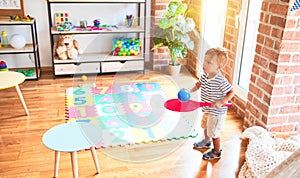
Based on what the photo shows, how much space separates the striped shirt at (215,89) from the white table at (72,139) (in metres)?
0.75

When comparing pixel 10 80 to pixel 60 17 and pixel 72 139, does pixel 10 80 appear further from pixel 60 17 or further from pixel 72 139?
pixel 60 17

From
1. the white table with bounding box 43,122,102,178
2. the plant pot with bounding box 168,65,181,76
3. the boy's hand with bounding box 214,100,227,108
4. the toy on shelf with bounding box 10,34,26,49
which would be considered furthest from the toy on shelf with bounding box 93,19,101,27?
the boy's hand with bounding box 214,100,227,108

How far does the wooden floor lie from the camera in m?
2.04

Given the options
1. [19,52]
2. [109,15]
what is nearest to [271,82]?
[109,15]

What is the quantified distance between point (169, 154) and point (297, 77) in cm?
104

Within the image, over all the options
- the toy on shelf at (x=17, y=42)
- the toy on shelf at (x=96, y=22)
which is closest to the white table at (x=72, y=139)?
the toy on shelf at (x=17, y=42)

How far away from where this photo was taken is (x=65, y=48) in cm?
354

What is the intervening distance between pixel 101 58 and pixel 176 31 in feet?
3.04

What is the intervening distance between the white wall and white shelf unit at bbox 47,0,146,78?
6 cm

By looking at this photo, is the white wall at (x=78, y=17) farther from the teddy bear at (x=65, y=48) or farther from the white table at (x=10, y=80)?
the white table at (x=10, y=80)

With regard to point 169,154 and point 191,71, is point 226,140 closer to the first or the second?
point 169,154

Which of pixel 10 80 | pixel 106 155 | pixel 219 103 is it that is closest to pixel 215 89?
pixel 219 103

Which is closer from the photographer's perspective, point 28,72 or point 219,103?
point 219,103

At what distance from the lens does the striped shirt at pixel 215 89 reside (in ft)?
6.56
